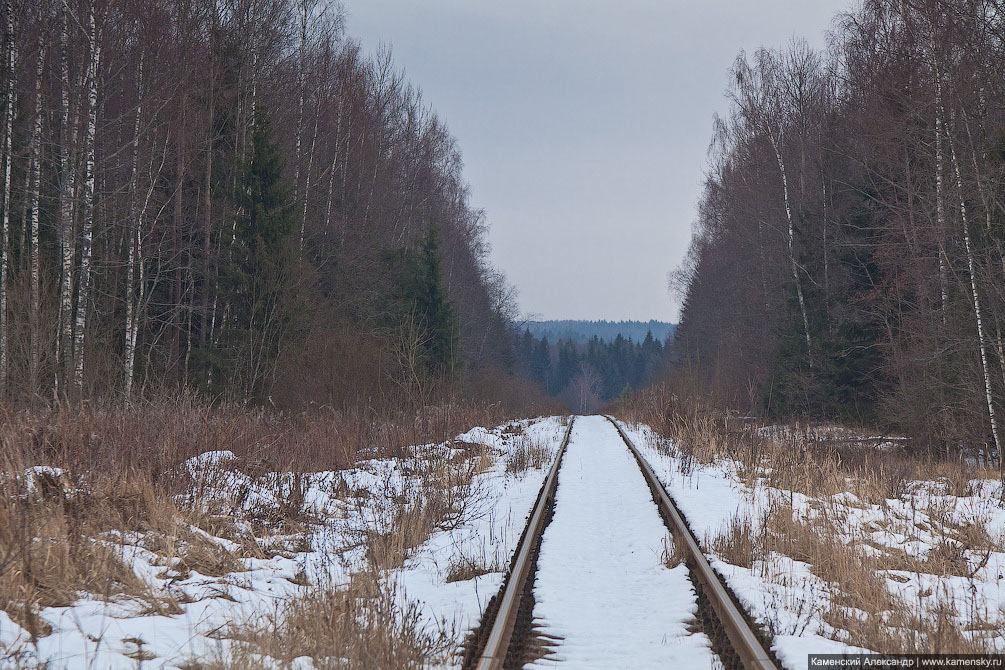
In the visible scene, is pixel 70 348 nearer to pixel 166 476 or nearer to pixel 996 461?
pixel 166 476

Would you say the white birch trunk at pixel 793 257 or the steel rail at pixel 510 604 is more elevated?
the white birch trunk at pixel 793 257

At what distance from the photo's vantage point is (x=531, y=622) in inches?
180

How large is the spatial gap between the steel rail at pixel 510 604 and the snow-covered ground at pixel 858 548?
162cm

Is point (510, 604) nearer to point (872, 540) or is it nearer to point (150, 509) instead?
point (150, 509)

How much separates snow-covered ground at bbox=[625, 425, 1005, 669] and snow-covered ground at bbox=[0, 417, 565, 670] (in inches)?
81.1

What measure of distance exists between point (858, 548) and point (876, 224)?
16593 millimetres

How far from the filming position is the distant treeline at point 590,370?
11919 cm

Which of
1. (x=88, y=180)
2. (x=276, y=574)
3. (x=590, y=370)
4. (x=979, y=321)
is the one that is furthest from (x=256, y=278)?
(x=590, y=370)

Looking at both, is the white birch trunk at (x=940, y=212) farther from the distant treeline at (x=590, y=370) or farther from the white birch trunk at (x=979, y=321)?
the distant treeline at (x=590, y=370)

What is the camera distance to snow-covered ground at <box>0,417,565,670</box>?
12.2 feet

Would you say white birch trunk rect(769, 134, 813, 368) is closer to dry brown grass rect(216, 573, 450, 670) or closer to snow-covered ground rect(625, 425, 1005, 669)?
snow-covered ground rect(625, 425, 1005, 669)

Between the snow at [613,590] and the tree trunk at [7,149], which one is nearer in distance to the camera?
the snow at [613,590]

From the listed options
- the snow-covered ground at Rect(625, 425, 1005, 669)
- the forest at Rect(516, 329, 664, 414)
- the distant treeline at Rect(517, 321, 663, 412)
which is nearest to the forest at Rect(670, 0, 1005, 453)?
the snow-covered ground at Rect(625, 425, 1005, 669)

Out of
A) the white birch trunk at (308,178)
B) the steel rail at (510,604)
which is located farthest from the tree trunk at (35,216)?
the steel rail at (510,604)
